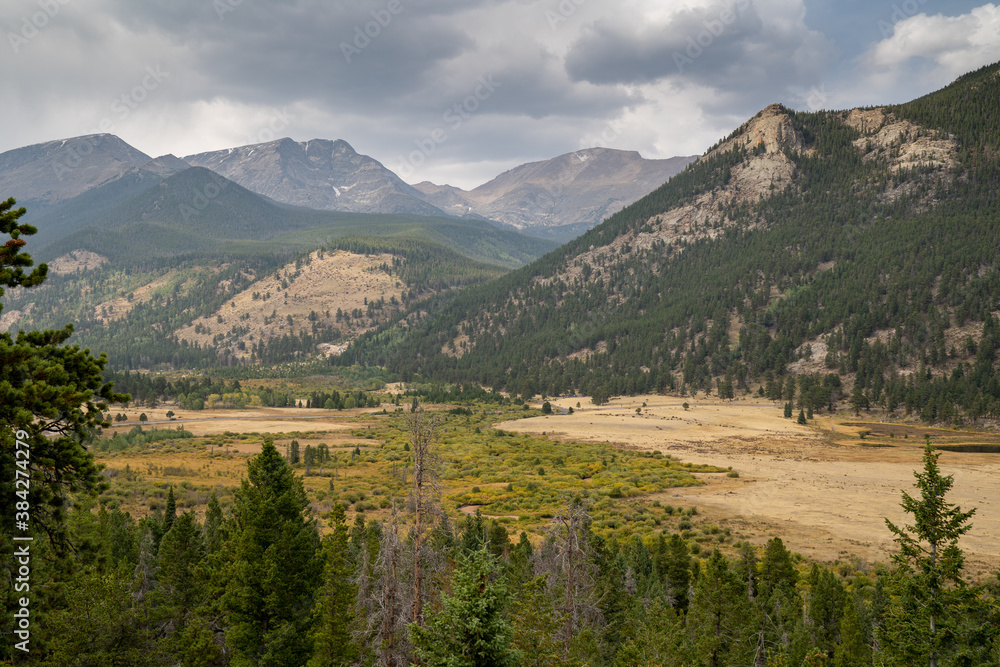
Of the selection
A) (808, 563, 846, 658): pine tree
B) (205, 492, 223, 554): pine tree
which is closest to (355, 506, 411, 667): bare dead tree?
(205, 492, 223, 554): pine tree

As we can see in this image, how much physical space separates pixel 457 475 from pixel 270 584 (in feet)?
178

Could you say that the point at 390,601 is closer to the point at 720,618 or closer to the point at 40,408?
the point at 40,408

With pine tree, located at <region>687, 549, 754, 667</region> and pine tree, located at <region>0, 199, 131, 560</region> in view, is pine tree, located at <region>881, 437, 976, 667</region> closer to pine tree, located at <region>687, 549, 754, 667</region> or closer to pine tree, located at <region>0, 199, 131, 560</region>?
pine tree, located at <region>687, 549, 754, 667</region>

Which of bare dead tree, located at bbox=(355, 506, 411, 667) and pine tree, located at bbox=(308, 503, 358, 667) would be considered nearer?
bare dead tree, located at bbox=(355, 506, 411, 667)

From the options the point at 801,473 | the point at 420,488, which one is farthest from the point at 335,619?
the point at 801,473

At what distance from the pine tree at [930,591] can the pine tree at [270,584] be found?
17.5 m

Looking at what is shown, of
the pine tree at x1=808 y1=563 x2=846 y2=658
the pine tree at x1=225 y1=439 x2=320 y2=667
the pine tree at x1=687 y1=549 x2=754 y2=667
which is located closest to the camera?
the pine tree at x1=225 y1=439 x2=320 y2=667

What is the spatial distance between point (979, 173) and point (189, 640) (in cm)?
25081

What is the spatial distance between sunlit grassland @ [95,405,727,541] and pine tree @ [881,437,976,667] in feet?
67.7

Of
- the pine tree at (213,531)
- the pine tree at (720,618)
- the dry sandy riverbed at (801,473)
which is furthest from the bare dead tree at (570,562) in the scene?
the dry sandy riverbed at (801,473)

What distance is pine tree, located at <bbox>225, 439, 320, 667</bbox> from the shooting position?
19.2 meters

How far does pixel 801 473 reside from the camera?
2830 inches

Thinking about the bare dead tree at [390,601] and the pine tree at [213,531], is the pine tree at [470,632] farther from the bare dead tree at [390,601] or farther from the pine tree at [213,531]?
the pine tree at [213,531]

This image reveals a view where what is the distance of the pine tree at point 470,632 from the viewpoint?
10812mm
